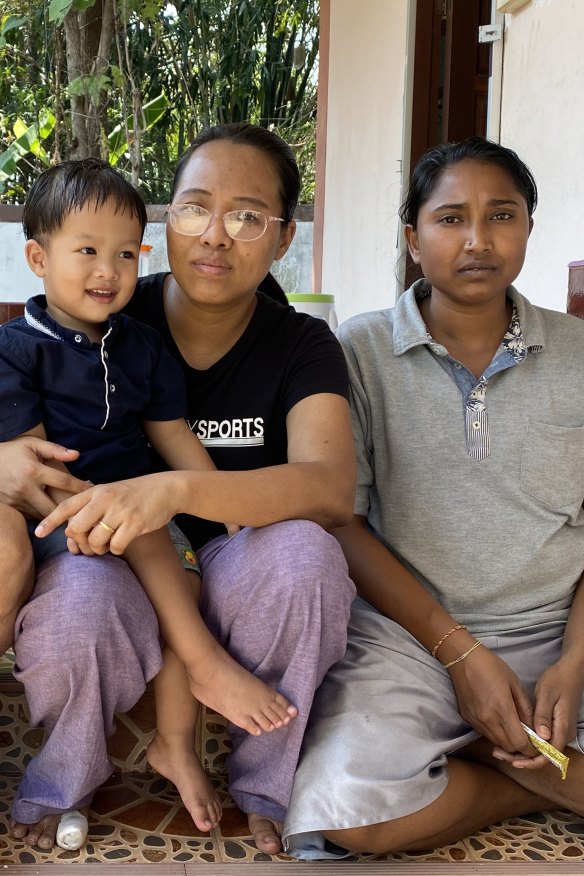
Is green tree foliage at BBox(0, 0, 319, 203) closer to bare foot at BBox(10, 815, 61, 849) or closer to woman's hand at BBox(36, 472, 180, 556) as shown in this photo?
woman's hand at BBox(36, 472, 180, 556)

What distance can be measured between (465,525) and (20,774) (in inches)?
43.8

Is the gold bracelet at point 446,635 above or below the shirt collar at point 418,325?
below

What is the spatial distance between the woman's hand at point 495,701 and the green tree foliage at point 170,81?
6505 mm

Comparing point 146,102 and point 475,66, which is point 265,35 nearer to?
point 146,102

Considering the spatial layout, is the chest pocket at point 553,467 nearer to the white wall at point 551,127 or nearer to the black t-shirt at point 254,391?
the black t-shirt at point 254,391

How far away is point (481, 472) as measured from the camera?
2.22 metres

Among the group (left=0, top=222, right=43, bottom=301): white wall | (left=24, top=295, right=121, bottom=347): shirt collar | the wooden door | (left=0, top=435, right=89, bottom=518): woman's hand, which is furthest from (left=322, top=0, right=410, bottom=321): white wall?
(left=0, top=435, right=89, bottom=518): woman's hand

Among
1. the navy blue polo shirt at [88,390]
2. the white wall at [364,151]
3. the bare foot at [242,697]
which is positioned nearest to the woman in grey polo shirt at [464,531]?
the bare foot at [242,697]

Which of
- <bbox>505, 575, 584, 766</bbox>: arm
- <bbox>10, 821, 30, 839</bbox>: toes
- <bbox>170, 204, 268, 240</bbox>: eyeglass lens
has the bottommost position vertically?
<bbox>10, 821, 30, 839</bbox>: toes

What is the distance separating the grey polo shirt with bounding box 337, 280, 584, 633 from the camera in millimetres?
2199

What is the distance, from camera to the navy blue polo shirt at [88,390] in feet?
6.45

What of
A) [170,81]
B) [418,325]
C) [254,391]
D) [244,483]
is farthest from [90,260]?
[170,81]

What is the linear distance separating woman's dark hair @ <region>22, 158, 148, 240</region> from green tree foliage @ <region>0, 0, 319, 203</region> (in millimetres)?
5974

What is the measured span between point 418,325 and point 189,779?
1.09 meters
